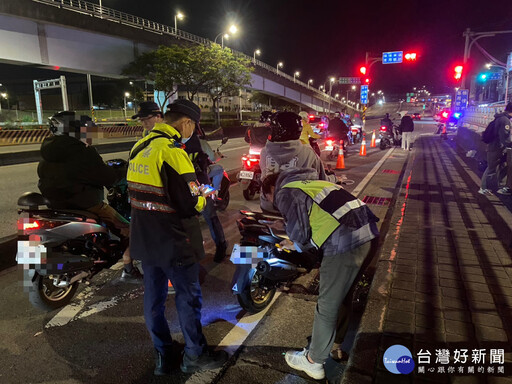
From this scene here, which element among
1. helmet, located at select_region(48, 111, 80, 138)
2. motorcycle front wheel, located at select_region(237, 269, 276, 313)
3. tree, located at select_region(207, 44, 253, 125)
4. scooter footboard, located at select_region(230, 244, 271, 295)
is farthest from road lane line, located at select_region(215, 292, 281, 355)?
tree, located at select_region(207, 44, 253, 125)

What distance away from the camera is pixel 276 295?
404 centimetres

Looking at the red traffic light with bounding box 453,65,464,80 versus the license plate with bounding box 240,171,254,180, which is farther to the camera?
the red traffic light with bounding box 453,65,464,80

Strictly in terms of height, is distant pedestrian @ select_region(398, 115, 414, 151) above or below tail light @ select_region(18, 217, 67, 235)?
above

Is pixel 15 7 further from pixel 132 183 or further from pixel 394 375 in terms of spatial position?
pixel 394 375

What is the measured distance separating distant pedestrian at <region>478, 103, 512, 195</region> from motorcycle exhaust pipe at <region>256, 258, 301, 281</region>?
274 inches

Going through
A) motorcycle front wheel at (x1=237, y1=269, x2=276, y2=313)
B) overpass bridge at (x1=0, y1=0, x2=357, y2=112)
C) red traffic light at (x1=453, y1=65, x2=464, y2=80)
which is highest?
overpass bridge at (x1=0, y1=0, x2=357, y2=112)

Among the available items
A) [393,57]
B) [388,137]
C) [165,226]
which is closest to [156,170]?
[165,226]

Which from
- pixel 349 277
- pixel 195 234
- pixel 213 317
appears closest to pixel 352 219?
pixel 349 277

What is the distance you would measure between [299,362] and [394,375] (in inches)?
27.0

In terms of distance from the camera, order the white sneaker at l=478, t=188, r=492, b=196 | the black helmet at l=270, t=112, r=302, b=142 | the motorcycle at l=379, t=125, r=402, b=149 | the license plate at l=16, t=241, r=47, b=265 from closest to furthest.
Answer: the license plate at l=16, t=241, r=47, b=265 → the black helmet at l=270, t=112, r=302, b=142 → the white sneaker at l=478, t=188, r=492, b=196 → the motorcycle at l=379, t=125, r=402, b=149

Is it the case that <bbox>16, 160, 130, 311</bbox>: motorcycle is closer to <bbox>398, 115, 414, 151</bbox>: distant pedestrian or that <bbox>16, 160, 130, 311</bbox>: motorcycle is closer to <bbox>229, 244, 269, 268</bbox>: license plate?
<bbox>229, 244, 269, 268</bbox>: license plate

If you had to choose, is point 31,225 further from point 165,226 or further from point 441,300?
point 441,300

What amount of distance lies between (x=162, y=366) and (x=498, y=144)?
27.4 ft

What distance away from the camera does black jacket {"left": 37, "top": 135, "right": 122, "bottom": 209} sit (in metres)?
3.61
